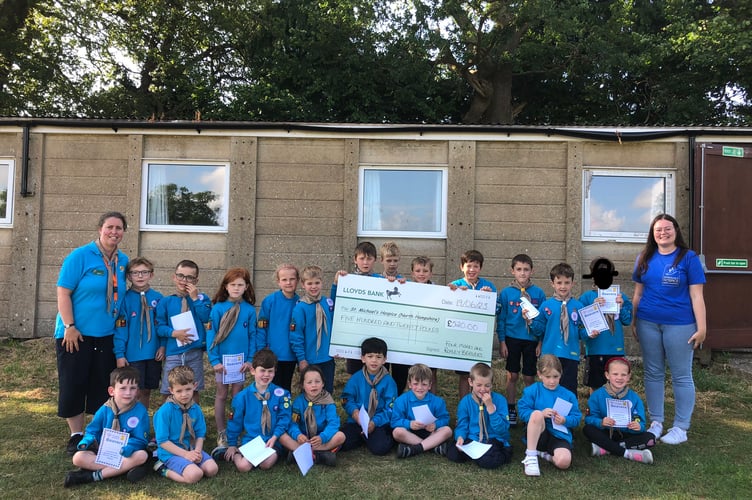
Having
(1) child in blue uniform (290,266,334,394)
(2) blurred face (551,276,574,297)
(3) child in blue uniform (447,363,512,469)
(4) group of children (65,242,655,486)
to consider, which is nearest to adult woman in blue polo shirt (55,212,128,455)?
(4) group of children (65,242,655,486)

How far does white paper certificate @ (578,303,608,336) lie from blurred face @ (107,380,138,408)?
368 centimetres

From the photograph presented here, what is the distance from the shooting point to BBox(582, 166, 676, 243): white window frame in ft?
23.4

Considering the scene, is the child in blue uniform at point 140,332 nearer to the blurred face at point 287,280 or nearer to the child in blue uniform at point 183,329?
the child in blue uniform at point 183,329

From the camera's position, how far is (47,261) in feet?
23.9

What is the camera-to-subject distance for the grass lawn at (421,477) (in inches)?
132

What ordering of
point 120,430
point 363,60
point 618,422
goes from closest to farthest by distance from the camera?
point 120,430
point 618,422
point 363,60

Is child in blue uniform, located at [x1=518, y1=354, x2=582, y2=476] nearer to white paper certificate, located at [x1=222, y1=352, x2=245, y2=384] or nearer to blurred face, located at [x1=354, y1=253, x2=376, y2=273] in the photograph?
blurred face, located at [x1=354, y1=253, x2=376, y2=273]

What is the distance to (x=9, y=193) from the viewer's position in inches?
289

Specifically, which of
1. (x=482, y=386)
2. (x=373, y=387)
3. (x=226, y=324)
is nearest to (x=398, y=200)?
(x=373, y=387)

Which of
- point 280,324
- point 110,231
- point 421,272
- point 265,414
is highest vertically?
point 110,231

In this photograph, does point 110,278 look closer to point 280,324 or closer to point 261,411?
point 280,324

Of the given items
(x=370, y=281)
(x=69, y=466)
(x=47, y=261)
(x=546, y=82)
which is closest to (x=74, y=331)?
(x=69, y=466)

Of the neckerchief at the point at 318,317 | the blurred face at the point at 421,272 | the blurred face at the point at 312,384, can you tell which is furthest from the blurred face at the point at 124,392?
the blurred face at the point at 421,272

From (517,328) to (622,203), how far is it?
3.65 metres
